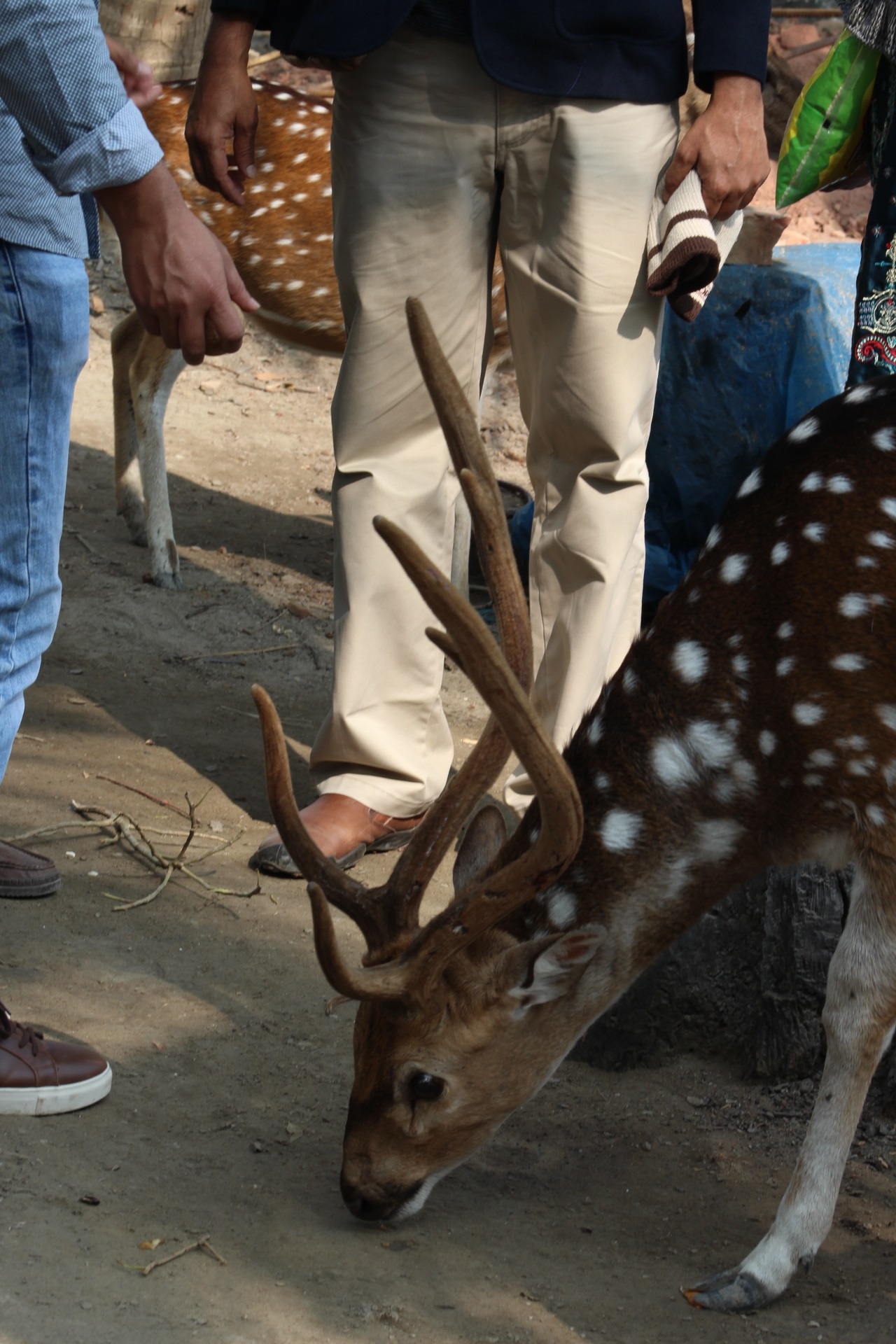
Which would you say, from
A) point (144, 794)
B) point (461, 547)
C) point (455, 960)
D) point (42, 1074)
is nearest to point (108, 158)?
point (455, 960)

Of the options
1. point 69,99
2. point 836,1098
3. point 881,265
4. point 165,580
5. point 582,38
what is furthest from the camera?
point 165,580

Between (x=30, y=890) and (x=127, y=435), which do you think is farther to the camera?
(x=127, y=435)

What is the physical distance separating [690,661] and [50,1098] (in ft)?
4.36

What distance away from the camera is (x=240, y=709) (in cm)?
472

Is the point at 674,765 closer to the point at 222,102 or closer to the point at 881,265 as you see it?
the point at 881,265

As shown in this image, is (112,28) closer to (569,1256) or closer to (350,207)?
(350,207)

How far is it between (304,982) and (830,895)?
3.69 ft

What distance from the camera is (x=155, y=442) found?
228 inches

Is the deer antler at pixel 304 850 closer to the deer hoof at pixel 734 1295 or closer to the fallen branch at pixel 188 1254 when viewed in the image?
the fallen branch at pixel 188 1254

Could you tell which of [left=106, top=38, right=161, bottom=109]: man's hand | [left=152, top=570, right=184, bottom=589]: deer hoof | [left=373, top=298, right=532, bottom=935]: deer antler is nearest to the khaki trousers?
[left=106, top=38, right=161, bottom=109]: man's hand

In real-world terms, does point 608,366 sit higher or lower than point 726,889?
higher

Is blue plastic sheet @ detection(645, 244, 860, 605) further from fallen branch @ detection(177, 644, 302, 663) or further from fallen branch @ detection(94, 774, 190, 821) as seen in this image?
fallen branch @ detection(94, 774, 190, 821)

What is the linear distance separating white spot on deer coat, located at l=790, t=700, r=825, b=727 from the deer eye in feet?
2.66

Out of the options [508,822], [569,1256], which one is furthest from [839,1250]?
[508,822]
